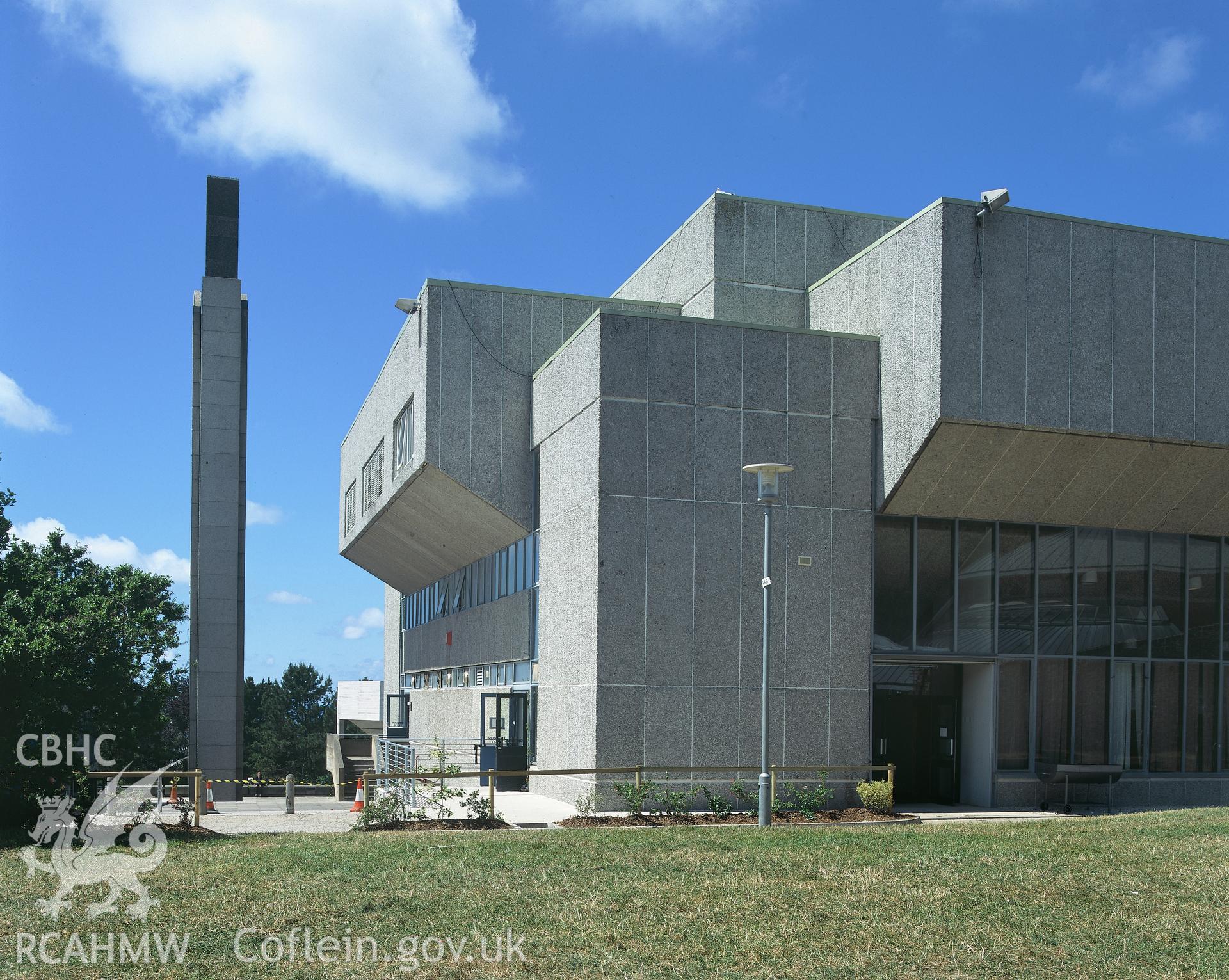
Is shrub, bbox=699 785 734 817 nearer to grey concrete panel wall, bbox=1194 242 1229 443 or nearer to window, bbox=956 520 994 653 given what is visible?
window, bbox=956 520 994 653

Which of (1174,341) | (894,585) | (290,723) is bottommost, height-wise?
(290,723)

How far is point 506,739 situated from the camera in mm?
29250

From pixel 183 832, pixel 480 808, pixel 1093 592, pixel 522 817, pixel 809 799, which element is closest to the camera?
pixel 183 832

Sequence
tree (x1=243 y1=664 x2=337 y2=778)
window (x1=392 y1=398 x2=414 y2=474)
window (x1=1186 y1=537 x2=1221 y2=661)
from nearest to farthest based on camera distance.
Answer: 1. window (x1=1186 y1=537 x2=1221 y2=661)
2. window (x1=392 y1=398 x2=414 y2=474)
3. tree (x1=243 y1=664 x2=337 y2=778)

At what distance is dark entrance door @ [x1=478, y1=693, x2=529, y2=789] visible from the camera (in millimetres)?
27366

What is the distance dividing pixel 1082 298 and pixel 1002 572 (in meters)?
5.49

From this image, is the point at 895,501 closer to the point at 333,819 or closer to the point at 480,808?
the point at 480,808

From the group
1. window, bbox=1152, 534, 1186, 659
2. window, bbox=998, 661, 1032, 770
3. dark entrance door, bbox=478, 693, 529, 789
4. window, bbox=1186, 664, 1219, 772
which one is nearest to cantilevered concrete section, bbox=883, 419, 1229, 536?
window, bbox=1152, 534, 1186, 659

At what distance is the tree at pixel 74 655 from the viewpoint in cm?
1741

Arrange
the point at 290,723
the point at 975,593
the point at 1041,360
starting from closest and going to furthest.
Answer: the point at 1041,360 < the point at 975,593 < the point at 290,723

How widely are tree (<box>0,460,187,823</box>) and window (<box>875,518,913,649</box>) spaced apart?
1416 cm

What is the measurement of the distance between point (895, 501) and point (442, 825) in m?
10.4

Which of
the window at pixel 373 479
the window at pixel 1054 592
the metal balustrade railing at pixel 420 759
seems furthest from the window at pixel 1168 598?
the window at pixel 373 479

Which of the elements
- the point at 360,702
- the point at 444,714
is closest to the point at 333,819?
the point at 444,714
